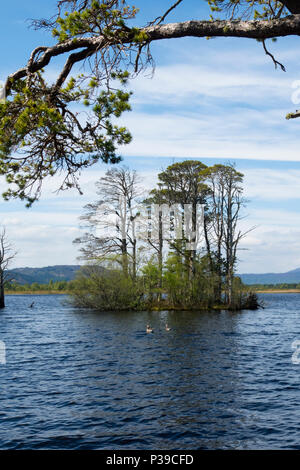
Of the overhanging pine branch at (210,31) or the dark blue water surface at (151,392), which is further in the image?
the dark blue water surface at (151,392)

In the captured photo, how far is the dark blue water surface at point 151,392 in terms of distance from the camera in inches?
417

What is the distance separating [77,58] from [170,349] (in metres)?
18.0

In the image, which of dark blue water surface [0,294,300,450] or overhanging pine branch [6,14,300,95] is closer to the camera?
overhanging pine branch [6,14,300,95]

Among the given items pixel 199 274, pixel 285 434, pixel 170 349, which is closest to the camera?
pixel 285 434

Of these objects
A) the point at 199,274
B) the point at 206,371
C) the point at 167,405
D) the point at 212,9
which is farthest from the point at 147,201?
the point at 212,9

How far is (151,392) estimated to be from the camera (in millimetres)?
14672

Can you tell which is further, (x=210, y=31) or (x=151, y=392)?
(x=151, y=392)

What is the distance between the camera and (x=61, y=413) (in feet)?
41.3

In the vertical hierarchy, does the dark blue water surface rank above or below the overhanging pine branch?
below

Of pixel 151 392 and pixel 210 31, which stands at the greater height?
pixel 210 31

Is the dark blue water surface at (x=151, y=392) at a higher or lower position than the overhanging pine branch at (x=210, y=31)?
lower

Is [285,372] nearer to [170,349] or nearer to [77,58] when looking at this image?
[170,349]

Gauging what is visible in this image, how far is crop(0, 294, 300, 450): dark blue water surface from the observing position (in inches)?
417
